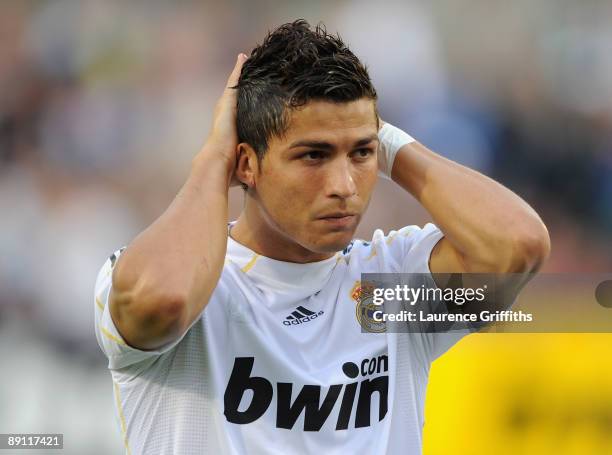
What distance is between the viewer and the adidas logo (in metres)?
2.56

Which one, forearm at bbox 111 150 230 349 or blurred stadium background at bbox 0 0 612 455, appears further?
blurred stadium background at bbox 0 0 612 455

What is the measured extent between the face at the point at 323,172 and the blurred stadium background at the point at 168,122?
235 cm

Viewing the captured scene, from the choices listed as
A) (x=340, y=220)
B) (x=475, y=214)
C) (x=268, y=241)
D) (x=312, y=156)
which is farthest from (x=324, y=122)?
(x=475, y=214)

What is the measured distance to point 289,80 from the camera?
250 centimetres

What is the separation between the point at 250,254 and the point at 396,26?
14.7ft

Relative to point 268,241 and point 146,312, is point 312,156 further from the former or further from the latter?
point 146,312

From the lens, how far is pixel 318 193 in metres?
2.42

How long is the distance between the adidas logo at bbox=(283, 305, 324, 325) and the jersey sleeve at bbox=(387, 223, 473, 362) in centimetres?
36

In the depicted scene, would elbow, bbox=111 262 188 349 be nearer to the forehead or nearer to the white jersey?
the white jersey

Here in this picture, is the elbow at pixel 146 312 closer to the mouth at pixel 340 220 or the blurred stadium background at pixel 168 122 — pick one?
the mouth at pixel 340 220

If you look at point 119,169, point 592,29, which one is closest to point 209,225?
point 119,169

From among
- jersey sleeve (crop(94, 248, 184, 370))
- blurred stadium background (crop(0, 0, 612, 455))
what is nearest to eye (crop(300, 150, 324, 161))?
jersey sleeve (crop(94, 248, 184, 370))

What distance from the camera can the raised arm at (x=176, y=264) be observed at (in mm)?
2123

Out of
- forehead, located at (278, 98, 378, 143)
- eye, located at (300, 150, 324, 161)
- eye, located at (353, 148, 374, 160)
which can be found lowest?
eye, located at (300, 150, 324, 161)
